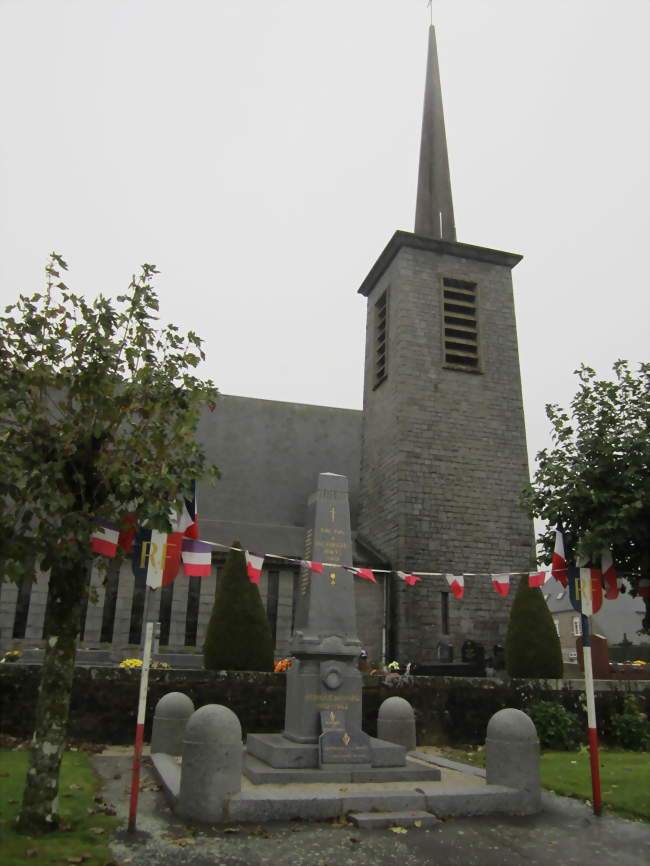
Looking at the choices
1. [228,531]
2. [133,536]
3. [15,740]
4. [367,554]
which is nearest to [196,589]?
[228,531]

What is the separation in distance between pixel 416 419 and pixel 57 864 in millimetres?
19495

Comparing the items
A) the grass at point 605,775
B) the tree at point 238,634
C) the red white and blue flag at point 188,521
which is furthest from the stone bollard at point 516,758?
the tree at point 238,634

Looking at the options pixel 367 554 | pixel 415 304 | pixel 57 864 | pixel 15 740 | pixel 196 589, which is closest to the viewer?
pixel 57 864

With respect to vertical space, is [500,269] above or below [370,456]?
above

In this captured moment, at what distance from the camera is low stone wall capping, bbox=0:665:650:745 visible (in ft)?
38.8

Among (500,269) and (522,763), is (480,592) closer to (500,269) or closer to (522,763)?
(500,269)

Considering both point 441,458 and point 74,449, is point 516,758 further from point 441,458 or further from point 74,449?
point 441,458

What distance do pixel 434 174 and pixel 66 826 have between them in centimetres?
2896

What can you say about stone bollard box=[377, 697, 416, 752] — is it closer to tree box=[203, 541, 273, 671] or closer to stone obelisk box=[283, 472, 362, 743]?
stone obelisk box=[283, 472, 362, 743]

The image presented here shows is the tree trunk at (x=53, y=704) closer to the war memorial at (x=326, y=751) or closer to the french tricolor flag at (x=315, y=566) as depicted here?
the war memorial at (x=326, y=751)

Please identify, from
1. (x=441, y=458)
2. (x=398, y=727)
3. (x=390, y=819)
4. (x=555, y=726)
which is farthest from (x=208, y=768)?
(x=441, y=458)

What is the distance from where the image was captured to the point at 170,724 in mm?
10992

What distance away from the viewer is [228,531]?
23.5 metres

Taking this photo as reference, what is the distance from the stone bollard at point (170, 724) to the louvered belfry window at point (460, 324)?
55.4 ft
